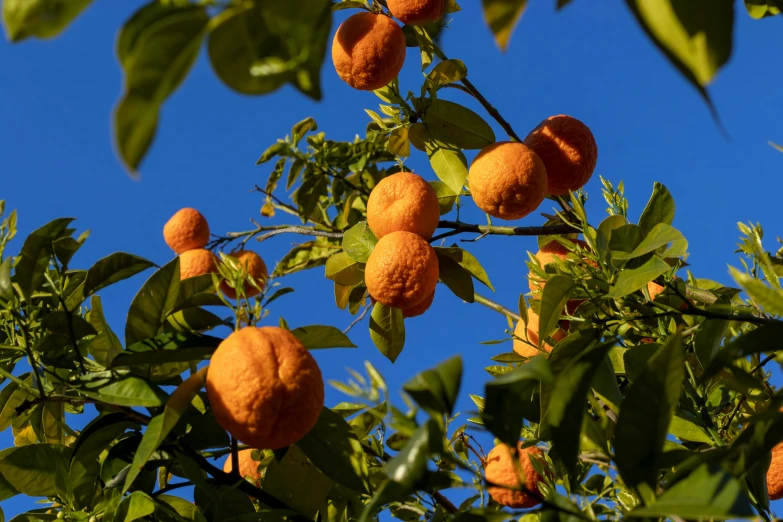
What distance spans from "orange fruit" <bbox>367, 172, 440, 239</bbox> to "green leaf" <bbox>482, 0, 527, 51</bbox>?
1.02 m

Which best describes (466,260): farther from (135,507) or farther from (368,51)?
(135,507)

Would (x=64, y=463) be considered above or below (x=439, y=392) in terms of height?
below

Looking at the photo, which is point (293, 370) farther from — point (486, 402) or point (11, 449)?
point (11, 449)

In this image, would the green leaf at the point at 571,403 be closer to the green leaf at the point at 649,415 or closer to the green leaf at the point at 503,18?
the green leaf at the point at 649,415

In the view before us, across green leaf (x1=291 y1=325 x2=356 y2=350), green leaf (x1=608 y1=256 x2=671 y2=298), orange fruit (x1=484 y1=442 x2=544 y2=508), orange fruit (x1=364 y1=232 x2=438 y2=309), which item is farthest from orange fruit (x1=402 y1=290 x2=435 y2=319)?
green leaf (x1=608 y1=256 x2=671 y2=298)

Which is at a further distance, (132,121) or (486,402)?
(486,402)

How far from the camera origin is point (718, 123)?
0.44 metres

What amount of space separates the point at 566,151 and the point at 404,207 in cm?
41

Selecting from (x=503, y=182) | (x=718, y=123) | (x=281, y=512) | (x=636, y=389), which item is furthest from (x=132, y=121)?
(x=503, y=182)

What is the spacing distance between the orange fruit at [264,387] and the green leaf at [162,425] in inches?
1.4

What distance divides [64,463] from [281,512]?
0.51 m

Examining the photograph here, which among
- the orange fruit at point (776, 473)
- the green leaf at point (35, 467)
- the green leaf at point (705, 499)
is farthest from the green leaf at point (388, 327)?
the green leaf at point (705, 499)

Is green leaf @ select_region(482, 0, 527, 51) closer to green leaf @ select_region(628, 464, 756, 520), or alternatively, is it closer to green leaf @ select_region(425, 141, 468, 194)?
green leaf @ select_region(628, 464, 756, 520)

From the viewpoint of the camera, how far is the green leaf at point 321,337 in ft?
4.09
